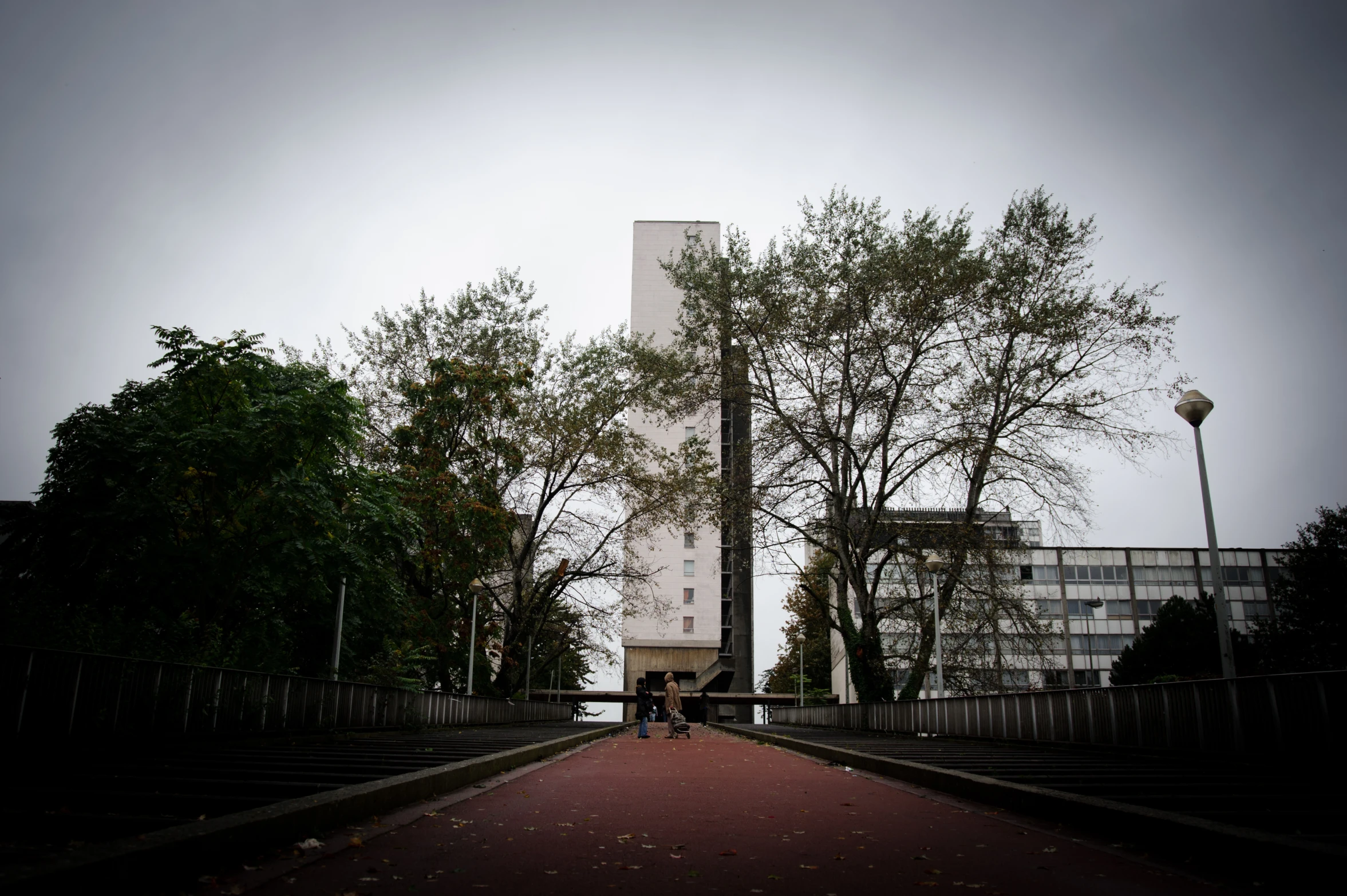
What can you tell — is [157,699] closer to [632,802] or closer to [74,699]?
[74,699]

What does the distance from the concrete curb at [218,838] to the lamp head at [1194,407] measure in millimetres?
10935

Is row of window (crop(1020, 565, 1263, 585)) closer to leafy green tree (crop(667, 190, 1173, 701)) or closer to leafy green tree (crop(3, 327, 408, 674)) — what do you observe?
leafy green tree (crop(667, 190, 1173, 701))

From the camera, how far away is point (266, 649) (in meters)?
16.3

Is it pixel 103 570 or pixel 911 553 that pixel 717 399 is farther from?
pixel 103 570

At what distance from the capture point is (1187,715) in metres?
9.71

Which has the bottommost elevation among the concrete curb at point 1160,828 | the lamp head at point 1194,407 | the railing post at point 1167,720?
the concrete curb at point 1160,828

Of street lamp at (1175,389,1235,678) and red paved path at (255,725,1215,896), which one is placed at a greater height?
street lamp at (1175,389,1235,678)

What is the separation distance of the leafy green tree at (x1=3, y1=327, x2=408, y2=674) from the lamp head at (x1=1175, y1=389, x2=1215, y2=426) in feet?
41.9

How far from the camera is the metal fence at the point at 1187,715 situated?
7.94 meters

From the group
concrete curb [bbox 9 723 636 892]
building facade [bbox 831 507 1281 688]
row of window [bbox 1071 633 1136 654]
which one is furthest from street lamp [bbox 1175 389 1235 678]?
row of window [bbox 1071 633 1136 654]

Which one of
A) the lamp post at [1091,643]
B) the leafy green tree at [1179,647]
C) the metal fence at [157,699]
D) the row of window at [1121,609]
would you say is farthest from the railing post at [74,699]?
the lamp post at [1091,643]

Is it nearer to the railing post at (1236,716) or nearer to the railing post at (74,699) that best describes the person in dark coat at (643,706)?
the railing post at (1236,716)

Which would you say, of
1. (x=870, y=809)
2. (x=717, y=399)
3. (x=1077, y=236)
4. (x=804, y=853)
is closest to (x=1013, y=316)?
(x=1077, y=236)

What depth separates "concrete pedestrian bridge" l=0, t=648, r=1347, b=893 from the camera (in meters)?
3.91
